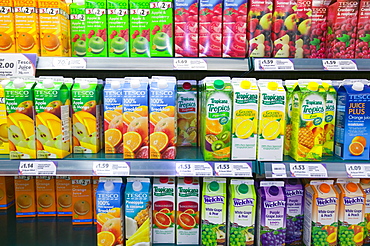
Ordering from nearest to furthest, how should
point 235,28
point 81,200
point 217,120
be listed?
1. point 217,120
2. point 235,28
3. point 81,200

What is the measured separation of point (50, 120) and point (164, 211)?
716mm

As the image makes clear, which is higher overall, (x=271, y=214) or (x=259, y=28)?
(x=259, y=28)

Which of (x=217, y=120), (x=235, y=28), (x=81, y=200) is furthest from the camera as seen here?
(x=81, y=200)

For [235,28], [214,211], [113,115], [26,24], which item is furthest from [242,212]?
[26,24]

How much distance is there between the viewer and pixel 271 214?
1354 millimetres

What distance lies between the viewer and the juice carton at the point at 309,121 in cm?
128

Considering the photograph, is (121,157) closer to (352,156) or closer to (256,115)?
(256,115)

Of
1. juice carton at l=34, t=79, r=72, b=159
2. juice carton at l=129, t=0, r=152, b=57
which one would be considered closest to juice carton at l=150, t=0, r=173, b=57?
juice carton at l=129, t=0, r=152, b=57

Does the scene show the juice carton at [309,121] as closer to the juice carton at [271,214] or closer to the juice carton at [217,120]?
the juice carton at [271,214]

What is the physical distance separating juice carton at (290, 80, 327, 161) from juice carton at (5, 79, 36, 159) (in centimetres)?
125

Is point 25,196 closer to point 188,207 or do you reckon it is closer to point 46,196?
point 46,196

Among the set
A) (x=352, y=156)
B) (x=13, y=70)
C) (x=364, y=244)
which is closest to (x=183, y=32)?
(x=13, y=70)

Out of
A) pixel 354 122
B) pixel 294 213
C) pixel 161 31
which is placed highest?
pixel 161 31

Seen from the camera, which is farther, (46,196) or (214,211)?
(46,196)
